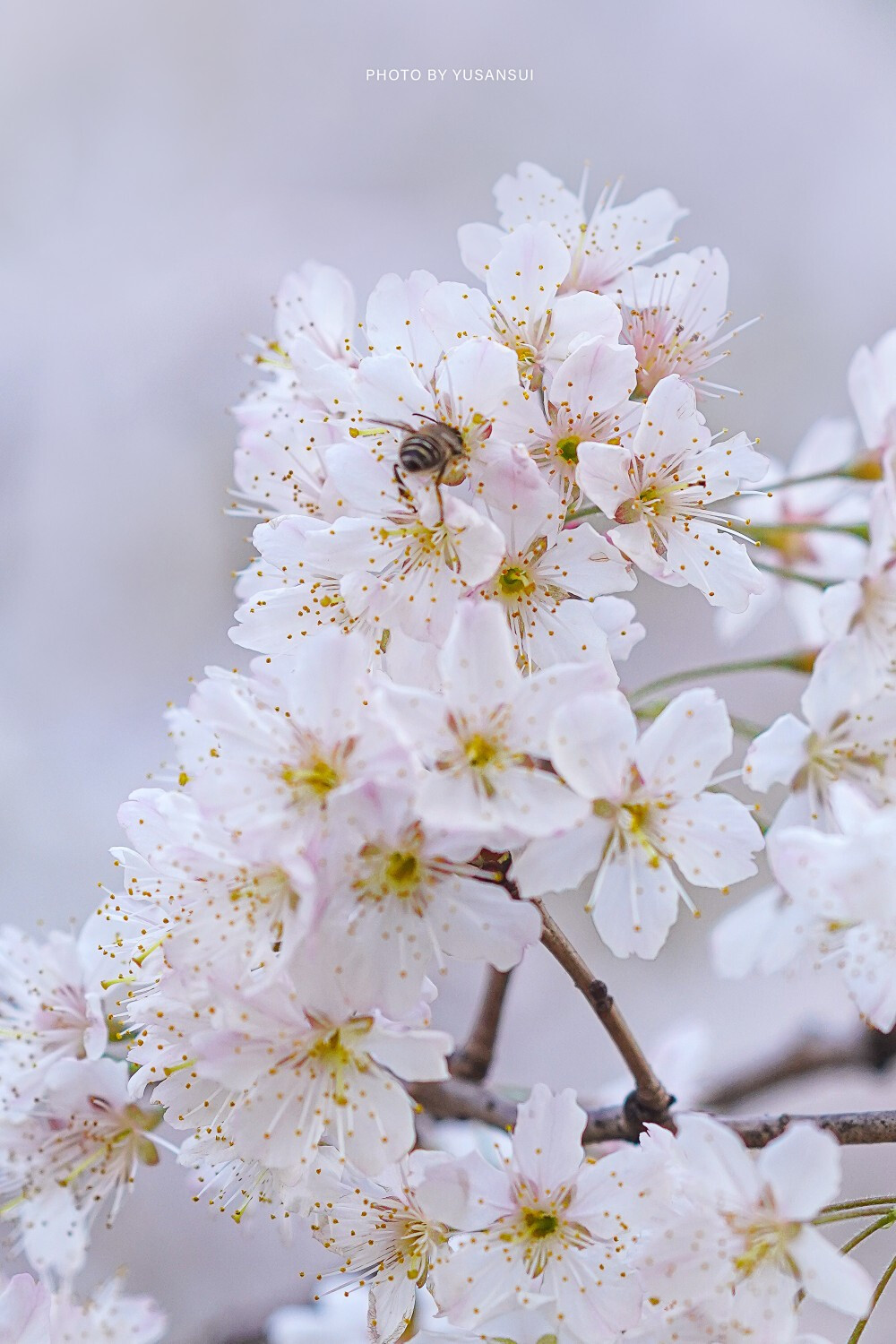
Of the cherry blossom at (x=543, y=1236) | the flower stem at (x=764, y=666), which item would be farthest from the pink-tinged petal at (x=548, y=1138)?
the flower stem at (x=764, y=666)

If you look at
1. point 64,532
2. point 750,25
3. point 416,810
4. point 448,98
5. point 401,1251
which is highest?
point 750,25

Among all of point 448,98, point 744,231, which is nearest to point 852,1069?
point 744,231

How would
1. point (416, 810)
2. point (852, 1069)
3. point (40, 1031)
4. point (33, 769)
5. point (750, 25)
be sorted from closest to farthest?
point (416, 810) < point (40, 1031) < point (852, 1069) < point (33, 769) < point (750, 25)

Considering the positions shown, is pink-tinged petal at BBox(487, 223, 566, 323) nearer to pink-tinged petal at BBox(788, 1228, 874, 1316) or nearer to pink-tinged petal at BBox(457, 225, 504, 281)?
pink-tinged petal at BBox(457, 225, 504, 281)

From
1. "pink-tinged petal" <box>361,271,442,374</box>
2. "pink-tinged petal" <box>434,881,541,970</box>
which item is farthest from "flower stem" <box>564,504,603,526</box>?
"pink-tinged petal" <box>434,881,541,970</box>

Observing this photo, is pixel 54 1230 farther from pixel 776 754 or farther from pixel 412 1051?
pixel 776 754

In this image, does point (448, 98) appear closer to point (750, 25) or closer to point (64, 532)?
point (750, 25)

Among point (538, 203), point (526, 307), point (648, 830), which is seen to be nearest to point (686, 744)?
point (648, 830)

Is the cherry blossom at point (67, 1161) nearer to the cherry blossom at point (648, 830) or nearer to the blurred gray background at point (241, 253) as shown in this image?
the cherry blossom at point (648, 830)

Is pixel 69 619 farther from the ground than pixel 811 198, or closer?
closer
